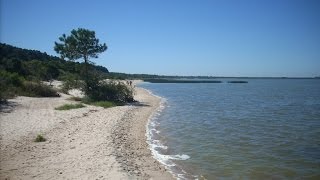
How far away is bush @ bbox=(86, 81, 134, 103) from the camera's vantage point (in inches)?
1350

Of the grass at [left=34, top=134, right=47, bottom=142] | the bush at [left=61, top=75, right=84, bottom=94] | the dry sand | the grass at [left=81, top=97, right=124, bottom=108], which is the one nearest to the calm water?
the dry sand

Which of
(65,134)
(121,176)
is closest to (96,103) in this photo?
(65,134)

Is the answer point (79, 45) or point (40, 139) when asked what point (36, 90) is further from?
point (40, 139)

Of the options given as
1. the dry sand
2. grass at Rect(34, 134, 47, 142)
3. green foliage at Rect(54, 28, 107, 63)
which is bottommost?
the dry sand

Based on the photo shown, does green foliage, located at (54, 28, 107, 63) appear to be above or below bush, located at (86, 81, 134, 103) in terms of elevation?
above

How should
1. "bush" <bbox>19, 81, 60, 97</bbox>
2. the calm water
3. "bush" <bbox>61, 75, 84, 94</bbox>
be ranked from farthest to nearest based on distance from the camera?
"bush" <bbox>61, 75, 84, 94</bbox> < "bush" <bbox>19, 81, 60, 97</bbox> < the calm water

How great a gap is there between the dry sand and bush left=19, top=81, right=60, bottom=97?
9.48 metres

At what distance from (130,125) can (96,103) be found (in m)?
10.8

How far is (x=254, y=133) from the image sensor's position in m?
20.0

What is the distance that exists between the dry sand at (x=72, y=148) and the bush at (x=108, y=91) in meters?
11.7

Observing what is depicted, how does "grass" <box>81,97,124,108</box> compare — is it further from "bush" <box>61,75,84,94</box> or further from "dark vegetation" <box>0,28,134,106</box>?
"bush" <box>61,75,84,94</box>

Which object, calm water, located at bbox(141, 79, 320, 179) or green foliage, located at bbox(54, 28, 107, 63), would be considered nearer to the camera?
calm water, located at bbox(141, 79, 320, 179)

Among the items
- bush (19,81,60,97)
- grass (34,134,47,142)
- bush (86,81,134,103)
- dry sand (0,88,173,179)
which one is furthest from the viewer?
bush (86,81,134,103)

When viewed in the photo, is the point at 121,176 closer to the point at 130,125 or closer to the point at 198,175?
the point at 198,175
